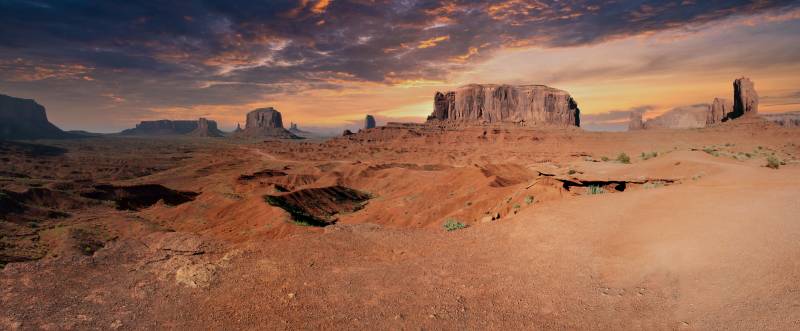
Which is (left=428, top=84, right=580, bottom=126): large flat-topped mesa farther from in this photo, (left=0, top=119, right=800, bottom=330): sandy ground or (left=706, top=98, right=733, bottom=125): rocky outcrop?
(left=0, top=119, right=800, bottom=330): sandy ground

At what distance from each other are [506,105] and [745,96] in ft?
257

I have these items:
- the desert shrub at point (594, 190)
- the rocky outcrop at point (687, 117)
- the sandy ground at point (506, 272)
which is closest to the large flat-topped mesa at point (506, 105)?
the rocky outcrop at point (687, 117)

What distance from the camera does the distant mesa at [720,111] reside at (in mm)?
103812

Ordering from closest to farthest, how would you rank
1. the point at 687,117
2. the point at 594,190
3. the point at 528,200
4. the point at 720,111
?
the point at 594,190, the point at 528,200, the point at 720,111, the point at 687,117

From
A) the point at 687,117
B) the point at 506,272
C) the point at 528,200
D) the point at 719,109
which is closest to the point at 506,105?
the point at 719,109

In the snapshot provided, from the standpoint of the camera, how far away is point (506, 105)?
16388 cm

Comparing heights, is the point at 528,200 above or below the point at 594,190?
below

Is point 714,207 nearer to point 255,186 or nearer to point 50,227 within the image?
point 50,227

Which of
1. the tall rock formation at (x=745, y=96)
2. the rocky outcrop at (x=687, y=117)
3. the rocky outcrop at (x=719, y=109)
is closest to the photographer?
the tall rock formation at (x=745, y=96)

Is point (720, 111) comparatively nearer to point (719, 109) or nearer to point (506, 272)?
point (719, 109)

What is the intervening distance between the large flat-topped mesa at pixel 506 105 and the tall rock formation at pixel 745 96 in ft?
184

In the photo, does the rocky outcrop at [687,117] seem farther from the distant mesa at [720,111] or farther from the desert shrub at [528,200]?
the desert shrub at [528,200]

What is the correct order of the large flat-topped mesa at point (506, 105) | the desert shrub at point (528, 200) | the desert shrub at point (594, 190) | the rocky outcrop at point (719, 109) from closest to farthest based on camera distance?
the desert shrub at point (594, 190) → the desert shrub at point (528, 200) → the rocky outcrop at point (719, 109) → the large flat-topped mesa at point (506, 105)

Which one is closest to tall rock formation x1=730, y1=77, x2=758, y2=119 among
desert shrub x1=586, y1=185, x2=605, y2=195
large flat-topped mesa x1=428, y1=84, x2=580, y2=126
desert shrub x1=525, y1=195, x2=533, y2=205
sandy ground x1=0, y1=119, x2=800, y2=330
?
large flat-topped mesa x1=428, y1=84, x2=580, y2=126
